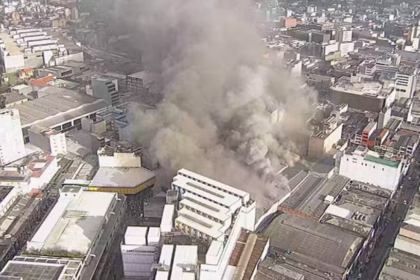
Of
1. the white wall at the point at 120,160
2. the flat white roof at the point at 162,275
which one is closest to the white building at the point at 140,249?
the flat white roof at the point at 162,275

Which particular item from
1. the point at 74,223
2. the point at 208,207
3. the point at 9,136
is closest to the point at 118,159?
the point at 74,223

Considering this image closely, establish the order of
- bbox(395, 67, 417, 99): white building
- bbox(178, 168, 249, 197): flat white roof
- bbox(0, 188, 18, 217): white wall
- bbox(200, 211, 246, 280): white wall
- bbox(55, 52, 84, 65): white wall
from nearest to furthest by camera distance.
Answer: bbox(200, 211, 246, 280): white wall → bbox(178, 168, 249, 197): flat white roof → bbox(0, 188, 18, 217): white wall → bbox(395, 67, 417, 99): white building → bbox(55, 52, 84, 65): white wall

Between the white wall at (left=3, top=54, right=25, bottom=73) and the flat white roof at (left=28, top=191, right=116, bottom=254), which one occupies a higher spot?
the white wall at (left=3, top=54, right=25, bottom=73)

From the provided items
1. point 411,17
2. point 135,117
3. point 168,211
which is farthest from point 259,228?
point 411,17

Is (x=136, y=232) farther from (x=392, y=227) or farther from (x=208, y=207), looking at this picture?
(x=392, y=227)

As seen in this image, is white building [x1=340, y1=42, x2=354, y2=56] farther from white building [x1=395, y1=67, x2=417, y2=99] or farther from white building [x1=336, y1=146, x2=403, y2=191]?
white building [x1=336, y1=146, x2=403, y2=191]

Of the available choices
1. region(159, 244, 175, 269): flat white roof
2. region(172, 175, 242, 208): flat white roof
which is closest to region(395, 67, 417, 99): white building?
region(172, 175, 242, 208): flat white roof
